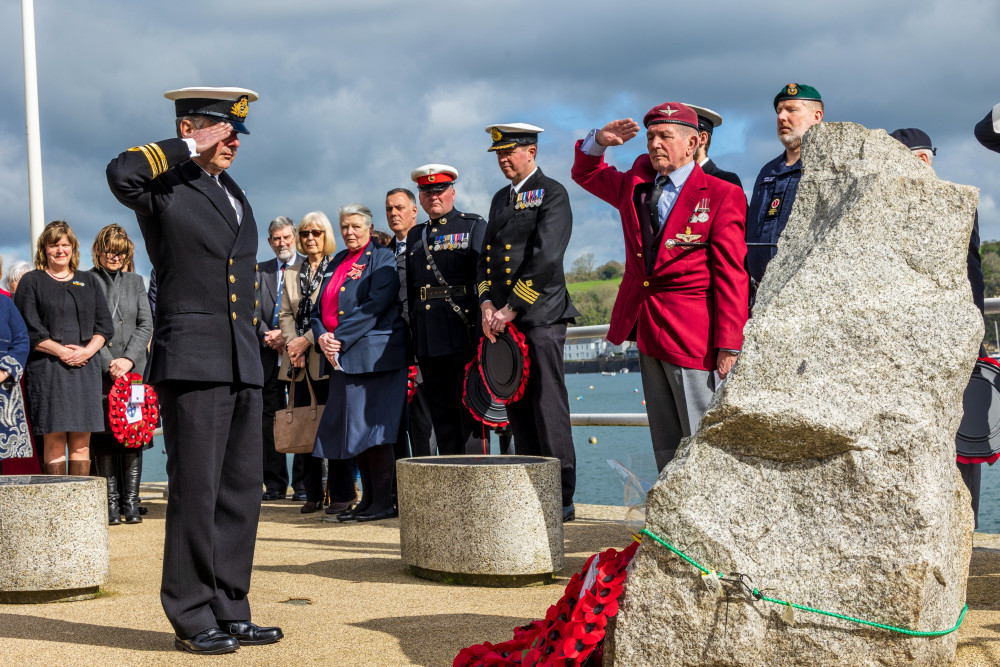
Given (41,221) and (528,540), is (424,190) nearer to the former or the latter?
(528,540)

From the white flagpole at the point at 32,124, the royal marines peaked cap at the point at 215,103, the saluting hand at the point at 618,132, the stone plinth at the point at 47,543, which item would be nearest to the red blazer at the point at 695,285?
the saluting hand at the point at 618,132

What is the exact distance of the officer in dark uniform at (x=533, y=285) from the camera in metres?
6.41

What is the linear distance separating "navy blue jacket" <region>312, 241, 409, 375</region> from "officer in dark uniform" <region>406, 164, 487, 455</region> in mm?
115

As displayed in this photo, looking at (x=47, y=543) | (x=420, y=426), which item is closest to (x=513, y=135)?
(x=420, y=426)

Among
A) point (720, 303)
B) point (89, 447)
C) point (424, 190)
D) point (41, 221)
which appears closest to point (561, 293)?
point (424, 190)

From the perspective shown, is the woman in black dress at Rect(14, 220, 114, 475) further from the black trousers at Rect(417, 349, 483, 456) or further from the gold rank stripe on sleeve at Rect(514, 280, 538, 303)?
the gold rank stripe on sleeve at Rect(514, 280, 538, 303)

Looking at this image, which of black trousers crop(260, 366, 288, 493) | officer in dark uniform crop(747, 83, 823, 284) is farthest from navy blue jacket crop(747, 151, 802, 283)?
black trousers crop(260, 366, 288, 493)

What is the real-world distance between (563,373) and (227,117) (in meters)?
3.11

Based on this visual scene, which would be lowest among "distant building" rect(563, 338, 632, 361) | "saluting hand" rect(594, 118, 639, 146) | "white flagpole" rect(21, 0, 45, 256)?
"distant building" rect(563, 338, 632, 361)

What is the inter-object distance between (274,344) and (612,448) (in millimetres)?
2850

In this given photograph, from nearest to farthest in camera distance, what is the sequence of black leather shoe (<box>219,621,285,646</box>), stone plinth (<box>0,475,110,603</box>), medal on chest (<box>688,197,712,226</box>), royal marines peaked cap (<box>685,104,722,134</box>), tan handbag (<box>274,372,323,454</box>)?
black leather shoe (<box>219,621,285,646</box>) → stone plinth (<box>0,475,110,603</box>) → medal on chest (<box>688,197,712,226</box>) → royal marines peaked cap (<box>685,104,722,134</box>) → tan handbag (<box>274,372,323,454</box>)

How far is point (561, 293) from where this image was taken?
6.55 metres

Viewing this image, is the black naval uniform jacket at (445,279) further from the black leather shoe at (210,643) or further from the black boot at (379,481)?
the black leather shoe at (210,643)

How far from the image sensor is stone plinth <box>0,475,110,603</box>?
463cm
